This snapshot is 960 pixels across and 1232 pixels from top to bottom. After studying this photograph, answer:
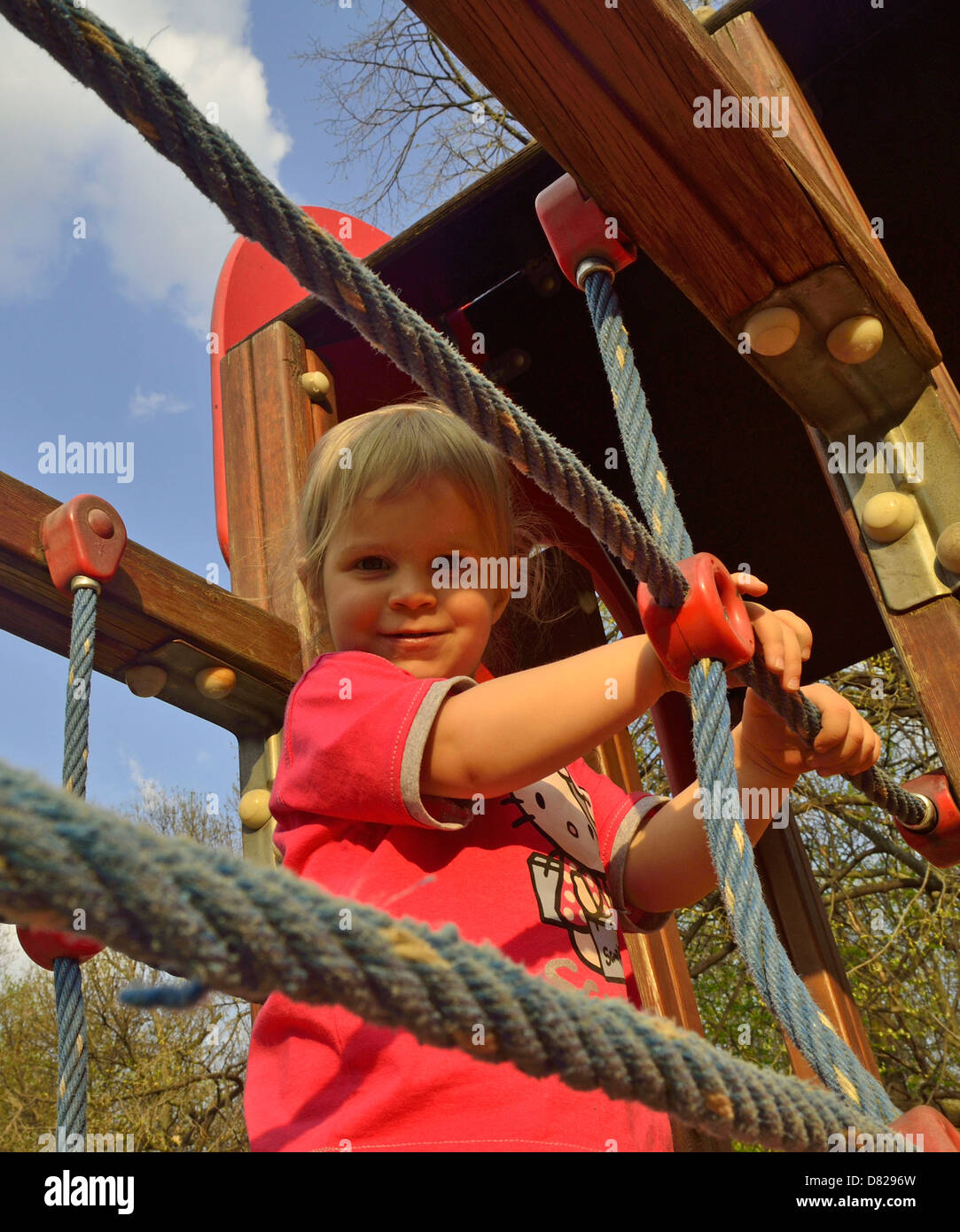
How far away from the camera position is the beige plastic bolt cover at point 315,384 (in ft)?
6.50

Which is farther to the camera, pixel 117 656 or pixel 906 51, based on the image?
pixel 906 51

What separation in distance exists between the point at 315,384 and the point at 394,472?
880 mm

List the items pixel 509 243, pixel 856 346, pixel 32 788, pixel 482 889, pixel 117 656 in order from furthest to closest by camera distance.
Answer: pixel 509 243 → pixel 117 656 → pixel 856 346 → pixel 482 889 → pixel 32 788

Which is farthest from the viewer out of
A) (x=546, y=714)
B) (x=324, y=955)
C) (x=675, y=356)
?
(x=675, y=356)

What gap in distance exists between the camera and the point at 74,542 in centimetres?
130

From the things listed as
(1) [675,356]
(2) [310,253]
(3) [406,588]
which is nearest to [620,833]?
(3) [406,588]

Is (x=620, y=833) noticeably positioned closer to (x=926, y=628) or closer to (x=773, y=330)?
(x=926, y=628)

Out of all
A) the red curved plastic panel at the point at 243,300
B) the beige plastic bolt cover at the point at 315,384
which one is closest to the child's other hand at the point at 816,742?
the beige plastic bolt cover at the point at 315,384

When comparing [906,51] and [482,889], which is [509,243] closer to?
[906,51]

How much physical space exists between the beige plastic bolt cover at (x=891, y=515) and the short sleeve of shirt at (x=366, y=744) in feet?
1.71

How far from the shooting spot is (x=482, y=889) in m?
1.04

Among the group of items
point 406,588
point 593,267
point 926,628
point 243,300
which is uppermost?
point 243,300

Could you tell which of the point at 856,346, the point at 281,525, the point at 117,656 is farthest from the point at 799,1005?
the point at 281,525
